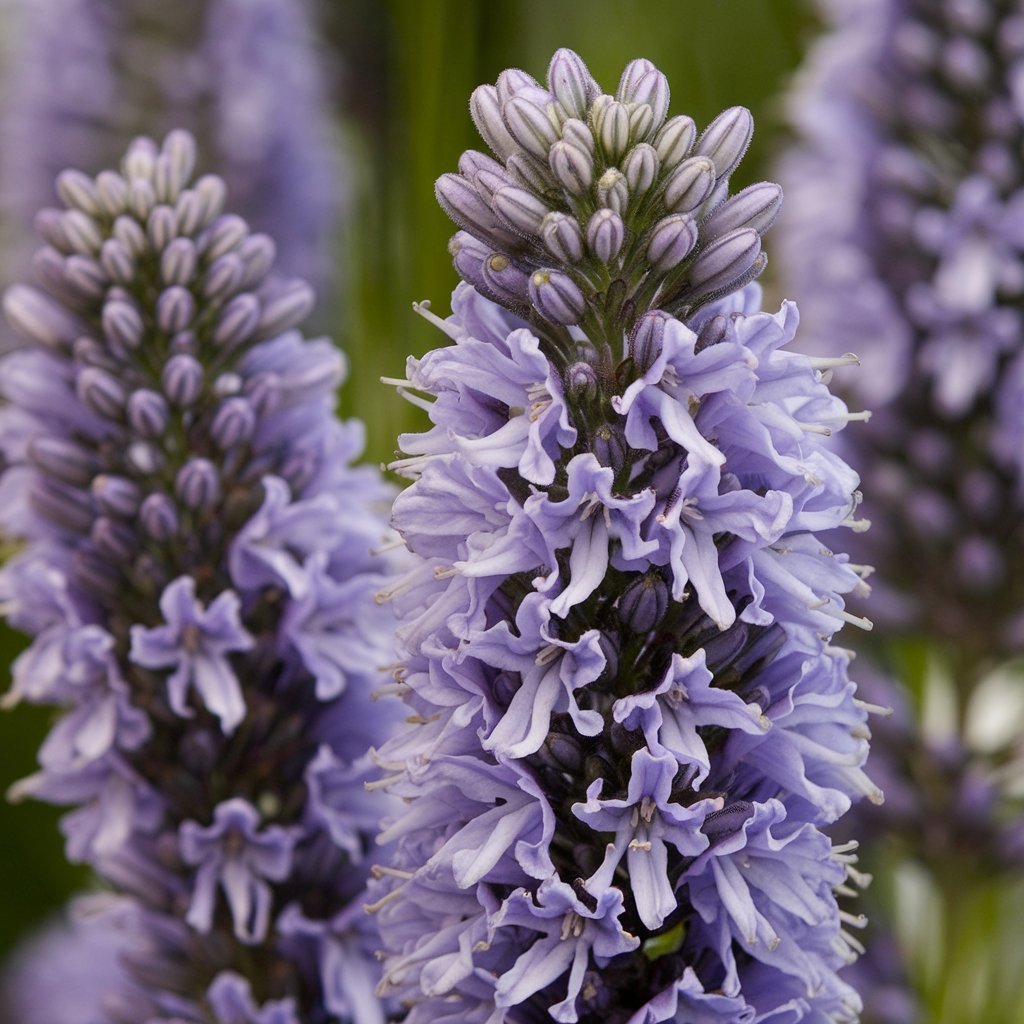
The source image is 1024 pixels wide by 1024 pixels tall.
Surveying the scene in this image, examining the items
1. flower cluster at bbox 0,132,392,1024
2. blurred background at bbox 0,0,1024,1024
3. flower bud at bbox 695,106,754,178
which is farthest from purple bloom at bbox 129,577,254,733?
blurred background at bbox 0,0,1024,1024

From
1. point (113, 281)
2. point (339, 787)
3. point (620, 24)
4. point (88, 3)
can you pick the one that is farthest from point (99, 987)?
point (88, 3)

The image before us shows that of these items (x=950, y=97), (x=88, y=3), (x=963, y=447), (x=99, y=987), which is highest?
(x=88, y=3)

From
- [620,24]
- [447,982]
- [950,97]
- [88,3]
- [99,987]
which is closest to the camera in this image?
[447,982]

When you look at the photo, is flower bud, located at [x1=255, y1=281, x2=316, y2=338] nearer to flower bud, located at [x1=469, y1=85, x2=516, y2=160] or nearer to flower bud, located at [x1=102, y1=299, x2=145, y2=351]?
flower bud, located at [x1=102, y1=299, x2=145, y2=351]

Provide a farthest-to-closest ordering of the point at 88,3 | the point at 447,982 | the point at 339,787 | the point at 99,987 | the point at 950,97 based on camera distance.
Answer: the point at 88,3 < the point at 950,97 < the point at 99,987 < the point at 339,787 < the point at 447,982

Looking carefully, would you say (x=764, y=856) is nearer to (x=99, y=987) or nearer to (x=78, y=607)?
(x=78, y=607)

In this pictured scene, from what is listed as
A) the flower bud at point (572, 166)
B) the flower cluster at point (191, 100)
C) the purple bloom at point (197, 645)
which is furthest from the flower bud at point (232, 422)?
the flower cluster at point (191, 100)
